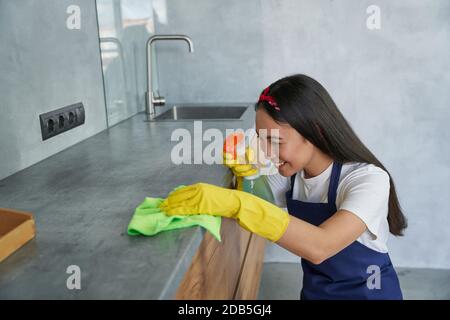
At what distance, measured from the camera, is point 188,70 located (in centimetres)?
249

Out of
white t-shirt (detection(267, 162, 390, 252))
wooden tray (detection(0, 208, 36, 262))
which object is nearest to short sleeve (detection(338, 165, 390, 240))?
white t-shirt (detection(267, 162, 390, 252))

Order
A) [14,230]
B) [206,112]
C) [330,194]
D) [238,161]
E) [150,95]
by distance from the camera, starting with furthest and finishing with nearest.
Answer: [206,112]
[150,95]
[238,161]
[330,194]
[14,230]

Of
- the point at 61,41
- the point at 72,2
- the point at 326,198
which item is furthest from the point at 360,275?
the point at 72,2

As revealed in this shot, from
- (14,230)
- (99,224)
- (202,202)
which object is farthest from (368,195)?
(14,230)

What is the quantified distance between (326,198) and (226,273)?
0.35 meters

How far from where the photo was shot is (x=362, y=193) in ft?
3.41

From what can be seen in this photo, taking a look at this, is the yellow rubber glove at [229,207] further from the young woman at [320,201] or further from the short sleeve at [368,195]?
the short sleeve at [368,195]

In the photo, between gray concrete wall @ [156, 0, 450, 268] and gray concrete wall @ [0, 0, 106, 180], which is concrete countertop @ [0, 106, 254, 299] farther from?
gray concrete wall @ [156, 0, 450, 268]

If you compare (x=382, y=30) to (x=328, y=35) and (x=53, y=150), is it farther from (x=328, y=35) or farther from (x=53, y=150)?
(x=53, y=150)

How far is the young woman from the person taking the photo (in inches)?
36.1

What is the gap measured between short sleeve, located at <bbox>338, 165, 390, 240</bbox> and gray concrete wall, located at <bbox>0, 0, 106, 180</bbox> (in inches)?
35.5

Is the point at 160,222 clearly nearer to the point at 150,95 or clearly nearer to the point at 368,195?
the point at 368,195

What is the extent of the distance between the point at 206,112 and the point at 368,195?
4.83 feet

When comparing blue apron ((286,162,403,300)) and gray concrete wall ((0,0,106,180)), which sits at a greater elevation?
gray concrete wall ((0,0,106,180))
